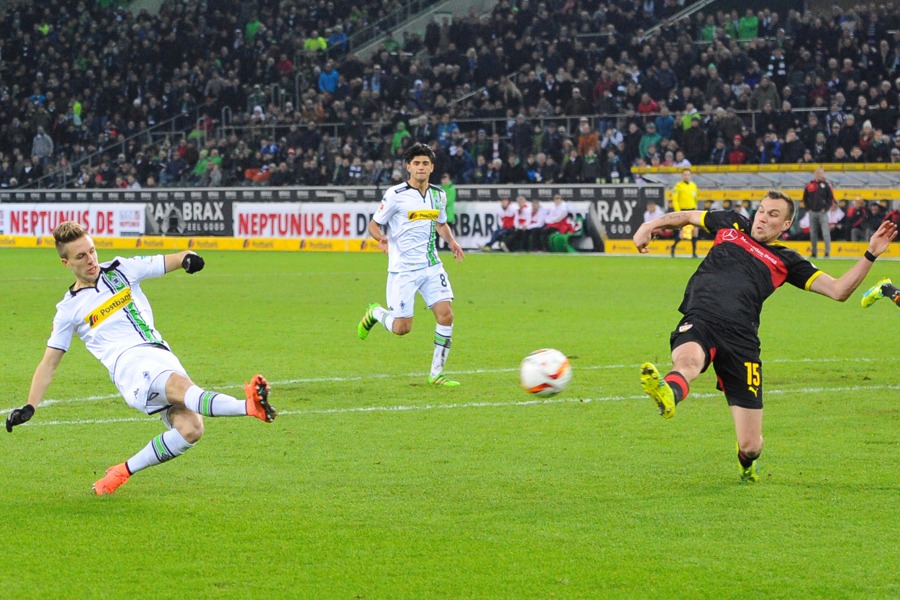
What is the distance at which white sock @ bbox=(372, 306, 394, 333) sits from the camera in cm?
1212

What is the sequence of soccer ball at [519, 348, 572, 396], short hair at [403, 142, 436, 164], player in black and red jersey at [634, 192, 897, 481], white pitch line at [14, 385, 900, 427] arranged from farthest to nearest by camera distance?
short hair at [403, 142, 436, 164], white pitch line at [14, 385, 900, 427], soccer ball at [519, 348, 572, 396], player in black and red jersey at [634, 192, 897, 481]

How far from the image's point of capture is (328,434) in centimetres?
887

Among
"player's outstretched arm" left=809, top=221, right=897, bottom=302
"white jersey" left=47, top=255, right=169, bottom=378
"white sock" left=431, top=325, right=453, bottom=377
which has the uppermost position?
"player's outstretched arm" left=809, top=221, right=897, bottom=302

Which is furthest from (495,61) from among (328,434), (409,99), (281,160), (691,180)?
(328,434)

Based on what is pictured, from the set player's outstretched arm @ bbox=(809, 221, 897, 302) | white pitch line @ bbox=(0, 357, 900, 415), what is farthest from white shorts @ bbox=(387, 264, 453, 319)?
player's outstretched arm @ bbox=(809, 221, 897, 302)

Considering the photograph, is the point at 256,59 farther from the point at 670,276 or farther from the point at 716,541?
the point at 716,541

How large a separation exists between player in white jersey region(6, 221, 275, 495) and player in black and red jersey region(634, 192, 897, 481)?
2527mm

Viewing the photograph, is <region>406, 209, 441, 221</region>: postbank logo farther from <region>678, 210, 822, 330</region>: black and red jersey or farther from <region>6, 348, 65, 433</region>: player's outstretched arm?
<region>6, 348, 65, 433</region>: player's outstretched arm

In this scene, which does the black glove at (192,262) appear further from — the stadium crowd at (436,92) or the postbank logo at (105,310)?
the stadium crowd at (436,92)

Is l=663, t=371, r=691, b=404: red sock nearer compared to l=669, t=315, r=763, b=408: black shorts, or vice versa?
l=663, t=371, r=691, b=404: red sock

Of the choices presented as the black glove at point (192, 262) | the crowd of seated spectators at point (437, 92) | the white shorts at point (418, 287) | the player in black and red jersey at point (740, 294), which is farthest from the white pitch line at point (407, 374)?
the crowd of seated spectators at point (437, 92)

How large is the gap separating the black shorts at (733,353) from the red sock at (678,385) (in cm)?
35

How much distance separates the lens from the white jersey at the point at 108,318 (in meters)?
6.97

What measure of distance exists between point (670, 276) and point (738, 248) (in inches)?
668
